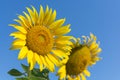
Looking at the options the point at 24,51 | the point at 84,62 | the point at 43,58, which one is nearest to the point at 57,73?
the point at 43,58

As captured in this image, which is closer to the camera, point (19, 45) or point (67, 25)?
point (19, 45)

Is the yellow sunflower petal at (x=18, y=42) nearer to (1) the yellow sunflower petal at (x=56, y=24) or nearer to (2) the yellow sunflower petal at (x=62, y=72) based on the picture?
(1) the yellow sunflower petal at (x=56, y=24)

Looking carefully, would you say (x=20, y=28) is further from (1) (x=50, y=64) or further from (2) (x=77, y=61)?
(2) (x=77, y=61)

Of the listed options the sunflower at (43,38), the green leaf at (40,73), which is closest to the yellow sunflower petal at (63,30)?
the sunflower at (43,38)

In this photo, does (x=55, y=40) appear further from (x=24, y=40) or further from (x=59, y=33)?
(x=24, y=40)

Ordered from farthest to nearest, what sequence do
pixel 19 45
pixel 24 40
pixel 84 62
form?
pixel 84 62
pixel 24 40
pixel 19 45

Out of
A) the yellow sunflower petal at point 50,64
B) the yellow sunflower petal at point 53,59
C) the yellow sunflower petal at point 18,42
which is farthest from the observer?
the yellow sunflower petal at point 53,59
